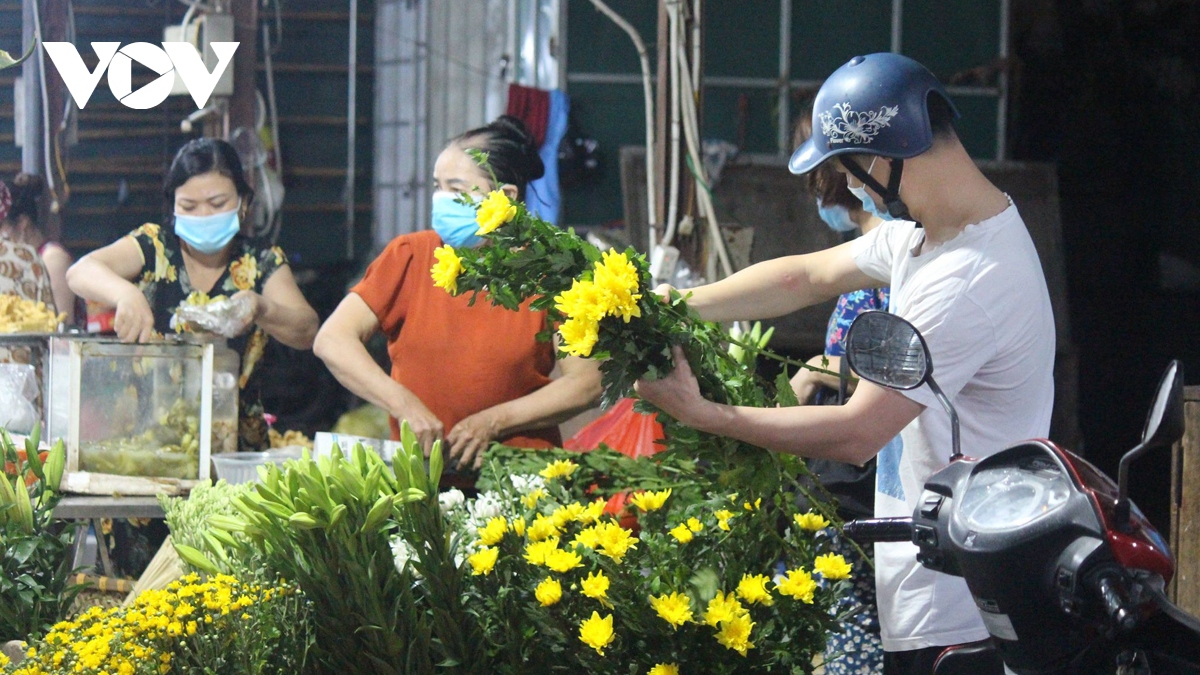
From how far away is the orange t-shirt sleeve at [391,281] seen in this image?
314cm

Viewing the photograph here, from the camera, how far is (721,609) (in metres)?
1.96

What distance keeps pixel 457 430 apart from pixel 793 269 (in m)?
0.99

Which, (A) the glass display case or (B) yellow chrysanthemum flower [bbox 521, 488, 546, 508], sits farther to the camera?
(A) the glass display case

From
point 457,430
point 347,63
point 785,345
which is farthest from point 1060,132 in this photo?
point 457,430

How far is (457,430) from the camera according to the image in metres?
2.93

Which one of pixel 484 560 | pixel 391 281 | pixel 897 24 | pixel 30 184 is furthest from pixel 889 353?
pixel 897 24

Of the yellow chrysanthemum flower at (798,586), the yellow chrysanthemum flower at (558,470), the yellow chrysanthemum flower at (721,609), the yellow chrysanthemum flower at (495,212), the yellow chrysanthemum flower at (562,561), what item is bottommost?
the yellow chrysanthemum flower at (721,609)

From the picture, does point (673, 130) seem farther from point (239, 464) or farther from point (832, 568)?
point (832, 568)

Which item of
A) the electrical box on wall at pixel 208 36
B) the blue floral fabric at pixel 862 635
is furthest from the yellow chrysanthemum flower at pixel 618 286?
the electrical box on wall at pixel 208 36

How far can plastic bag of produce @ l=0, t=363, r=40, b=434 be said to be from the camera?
10.0 ft

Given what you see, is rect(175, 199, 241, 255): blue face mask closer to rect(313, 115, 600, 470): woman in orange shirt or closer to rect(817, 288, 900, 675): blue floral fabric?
rect(313, 115, 600, 470): woman in orange shirt

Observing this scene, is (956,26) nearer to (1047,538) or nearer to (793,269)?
(793,269)

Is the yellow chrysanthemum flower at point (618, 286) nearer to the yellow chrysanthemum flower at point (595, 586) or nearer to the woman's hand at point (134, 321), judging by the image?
the yellow chrysanthemum flower at point (595, 586)

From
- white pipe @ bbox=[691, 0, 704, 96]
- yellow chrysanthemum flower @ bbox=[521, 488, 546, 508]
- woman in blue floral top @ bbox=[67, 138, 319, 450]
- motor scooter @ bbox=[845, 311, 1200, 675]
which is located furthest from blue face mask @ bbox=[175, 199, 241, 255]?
motor scooter @ bbox=[845, 311, 1200, 675]
